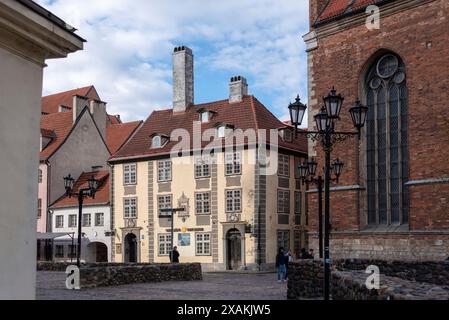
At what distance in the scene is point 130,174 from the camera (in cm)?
4650

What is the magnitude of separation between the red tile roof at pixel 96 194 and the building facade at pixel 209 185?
1835 mm

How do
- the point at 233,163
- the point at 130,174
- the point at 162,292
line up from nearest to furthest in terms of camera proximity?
the point at 162,292
the point at 233,163
the point at 130,174

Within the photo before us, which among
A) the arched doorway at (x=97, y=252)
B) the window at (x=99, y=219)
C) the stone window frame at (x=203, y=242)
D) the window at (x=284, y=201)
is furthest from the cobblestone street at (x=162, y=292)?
the arched doorway at (x=97, y=252)

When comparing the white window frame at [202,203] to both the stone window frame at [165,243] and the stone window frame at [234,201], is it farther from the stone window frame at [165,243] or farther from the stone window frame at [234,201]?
the stone window frame at [165,243]

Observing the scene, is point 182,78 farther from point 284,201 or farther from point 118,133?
point 118,133

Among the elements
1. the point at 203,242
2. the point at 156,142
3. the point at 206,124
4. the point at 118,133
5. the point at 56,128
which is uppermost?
the point at 118,133

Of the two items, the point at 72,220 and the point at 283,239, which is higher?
the point at 72,220

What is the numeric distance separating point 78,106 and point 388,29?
104 ft

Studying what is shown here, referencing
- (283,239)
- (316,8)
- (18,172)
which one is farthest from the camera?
(283,239)

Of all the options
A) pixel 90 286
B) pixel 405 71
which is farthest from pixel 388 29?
pixel 90 286

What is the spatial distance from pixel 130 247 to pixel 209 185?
799 centimetres

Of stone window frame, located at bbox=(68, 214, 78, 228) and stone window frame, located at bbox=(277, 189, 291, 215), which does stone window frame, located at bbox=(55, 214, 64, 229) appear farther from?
stone window frame, located at bbox=(277, 189, 291, 215)

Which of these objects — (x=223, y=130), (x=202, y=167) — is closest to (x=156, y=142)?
(x=202, y=167)
